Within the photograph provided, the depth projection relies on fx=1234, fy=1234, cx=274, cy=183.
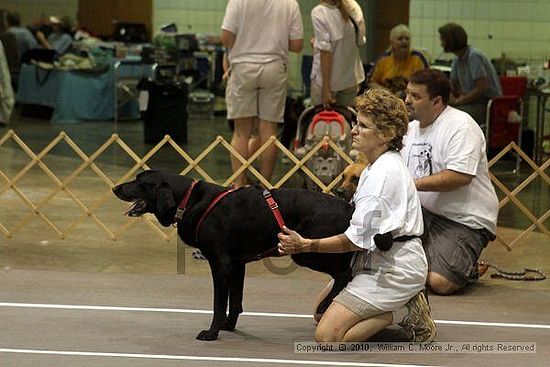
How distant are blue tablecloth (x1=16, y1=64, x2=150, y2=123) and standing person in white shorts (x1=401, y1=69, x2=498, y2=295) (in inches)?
265

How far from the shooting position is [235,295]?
4848 millimetres

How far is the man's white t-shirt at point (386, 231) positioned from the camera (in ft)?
14.7

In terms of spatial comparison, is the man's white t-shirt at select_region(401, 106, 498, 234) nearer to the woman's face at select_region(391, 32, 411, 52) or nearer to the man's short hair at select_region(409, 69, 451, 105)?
the man's short hair at select_region(409, 69, 451, 105)

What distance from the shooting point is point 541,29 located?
35.3 ft

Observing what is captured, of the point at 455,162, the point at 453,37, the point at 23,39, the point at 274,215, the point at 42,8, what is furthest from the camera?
the point at 42,8

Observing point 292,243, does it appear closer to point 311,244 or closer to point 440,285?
point 311,244

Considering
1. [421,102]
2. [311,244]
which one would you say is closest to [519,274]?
[421,102]

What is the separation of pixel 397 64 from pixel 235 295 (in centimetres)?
450

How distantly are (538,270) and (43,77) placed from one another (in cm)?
750

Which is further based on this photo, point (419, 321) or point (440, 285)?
point (440, 285)

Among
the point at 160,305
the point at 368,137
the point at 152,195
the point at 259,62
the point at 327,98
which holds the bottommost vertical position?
the point at 160,305

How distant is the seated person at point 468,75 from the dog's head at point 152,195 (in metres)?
4.56

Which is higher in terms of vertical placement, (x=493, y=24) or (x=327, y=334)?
(x=493, y=24)

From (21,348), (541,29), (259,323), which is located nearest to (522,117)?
(541,29)
